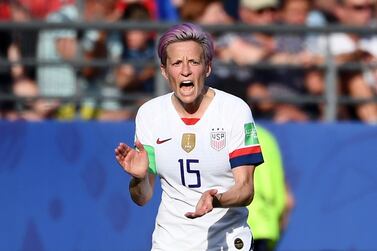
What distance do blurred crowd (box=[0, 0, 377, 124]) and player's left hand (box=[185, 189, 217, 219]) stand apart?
557 cm

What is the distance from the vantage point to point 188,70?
6887 mm

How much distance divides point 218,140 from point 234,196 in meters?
0.41

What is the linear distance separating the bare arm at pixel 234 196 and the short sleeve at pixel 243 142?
0.18 feet

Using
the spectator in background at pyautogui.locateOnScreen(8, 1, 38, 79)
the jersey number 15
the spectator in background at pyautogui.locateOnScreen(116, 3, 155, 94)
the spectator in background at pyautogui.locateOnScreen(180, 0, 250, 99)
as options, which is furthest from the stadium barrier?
the jersey number 15

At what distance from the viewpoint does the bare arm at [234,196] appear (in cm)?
648

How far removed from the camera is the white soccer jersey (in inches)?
275

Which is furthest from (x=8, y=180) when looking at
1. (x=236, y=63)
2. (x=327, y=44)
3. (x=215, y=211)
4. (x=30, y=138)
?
(x=215, y=211)

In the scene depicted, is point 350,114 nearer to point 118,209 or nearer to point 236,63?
point 236,63

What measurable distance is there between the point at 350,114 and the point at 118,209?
2586 millimetres

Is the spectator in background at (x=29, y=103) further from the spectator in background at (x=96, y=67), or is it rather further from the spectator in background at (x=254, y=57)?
the spectator in background at (x=254, y=57)

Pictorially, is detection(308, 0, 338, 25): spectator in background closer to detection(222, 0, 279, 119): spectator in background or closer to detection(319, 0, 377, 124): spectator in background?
detection(319, 0, 377, 124): spectator in background

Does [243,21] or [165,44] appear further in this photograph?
[243,21]

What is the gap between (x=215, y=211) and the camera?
7070 mm

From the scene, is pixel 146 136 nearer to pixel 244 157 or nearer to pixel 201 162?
pixel 201 162
